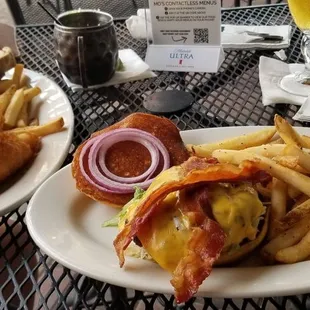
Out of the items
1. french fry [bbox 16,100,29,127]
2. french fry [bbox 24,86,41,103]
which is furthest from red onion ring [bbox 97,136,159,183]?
french fry [bbox 24,86,41,103]

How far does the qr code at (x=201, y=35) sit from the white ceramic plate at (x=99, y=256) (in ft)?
1.74

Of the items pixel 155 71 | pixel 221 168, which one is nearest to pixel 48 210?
pixel 221 168

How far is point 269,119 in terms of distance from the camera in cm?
120

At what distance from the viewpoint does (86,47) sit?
1.34 metres

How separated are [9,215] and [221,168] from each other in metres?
0.45

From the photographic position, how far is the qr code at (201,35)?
1459 millimetres

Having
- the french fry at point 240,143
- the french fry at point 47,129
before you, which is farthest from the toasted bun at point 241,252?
the french fry at point 47,129

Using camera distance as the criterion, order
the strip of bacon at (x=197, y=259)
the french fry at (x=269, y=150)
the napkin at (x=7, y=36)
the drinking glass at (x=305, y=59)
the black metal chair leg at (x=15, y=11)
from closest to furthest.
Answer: the strip of bacon at (x=197, y=259) → the french fry at (x=269, y=150) → the drinking glass at (x=305, y=59) → the napkin at (x=7, y=36) → the black metal chair leg at (x=15, y=11)

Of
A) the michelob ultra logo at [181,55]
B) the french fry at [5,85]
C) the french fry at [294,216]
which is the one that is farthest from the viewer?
the michelob ultra logo at [181,55]

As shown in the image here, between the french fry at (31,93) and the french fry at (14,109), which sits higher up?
the french fry at (14,109)

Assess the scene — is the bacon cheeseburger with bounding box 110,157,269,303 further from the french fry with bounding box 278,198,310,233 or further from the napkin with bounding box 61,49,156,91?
the napkin with bounding box 61,49,156,91

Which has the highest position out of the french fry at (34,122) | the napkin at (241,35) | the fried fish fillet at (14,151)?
the fried fish fillet at (14,151)

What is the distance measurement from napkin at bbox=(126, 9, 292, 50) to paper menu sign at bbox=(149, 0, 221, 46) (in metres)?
0.05

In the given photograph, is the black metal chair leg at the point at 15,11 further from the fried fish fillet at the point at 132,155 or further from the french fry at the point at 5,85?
the fried fish fillet at the point at 132,155
